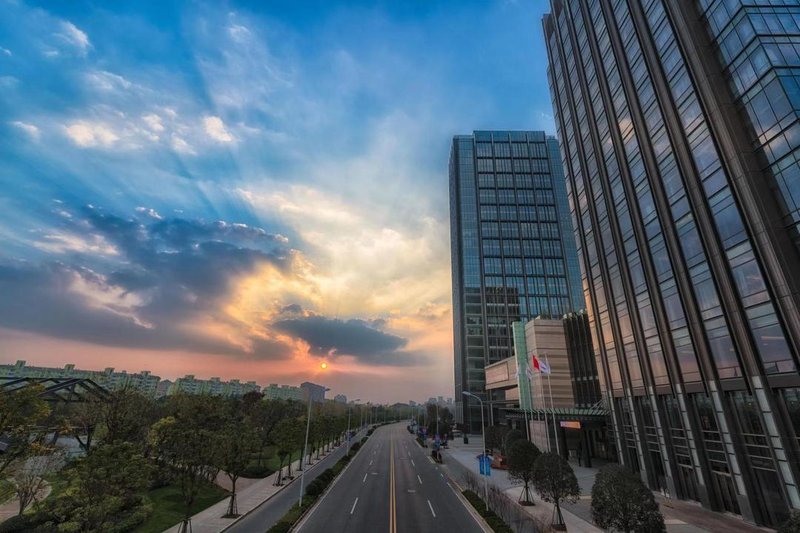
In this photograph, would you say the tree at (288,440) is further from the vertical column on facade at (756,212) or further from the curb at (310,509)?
the vertical column on facade at (756,212)

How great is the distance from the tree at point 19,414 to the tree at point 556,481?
28457 millimetres

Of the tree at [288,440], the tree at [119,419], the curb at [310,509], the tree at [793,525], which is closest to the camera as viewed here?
the tree at [793,525]

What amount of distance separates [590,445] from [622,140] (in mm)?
43955

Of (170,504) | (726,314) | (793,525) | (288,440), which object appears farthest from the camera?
(288,440)

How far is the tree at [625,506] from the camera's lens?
17.7 meters

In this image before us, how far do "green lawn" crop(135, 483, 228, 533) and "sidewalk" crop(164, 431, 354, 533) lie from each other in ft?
2.63

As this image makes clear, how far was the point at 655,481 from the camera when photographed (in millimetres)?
35000

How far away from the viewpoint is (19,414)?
659 inches

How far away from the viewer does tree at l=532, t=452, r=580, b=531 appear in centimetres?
2419

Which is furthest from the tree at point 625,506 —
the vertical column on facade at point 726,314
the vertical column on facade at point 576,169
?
the vertical column on facade at point 576,169

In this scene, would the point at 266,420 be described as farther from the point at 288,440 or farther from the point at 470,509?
the point at 470,509

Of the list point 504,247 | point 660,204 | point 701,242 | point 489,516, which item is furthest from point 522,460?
point 504,247

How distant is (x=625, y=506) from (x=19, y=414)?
2920 centimetres

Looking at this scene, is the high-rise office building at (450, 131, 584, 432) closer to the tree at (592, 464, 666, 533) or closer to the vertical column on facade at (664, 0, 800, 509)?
the vertical column on facade at (664, 0, 800, 509)
